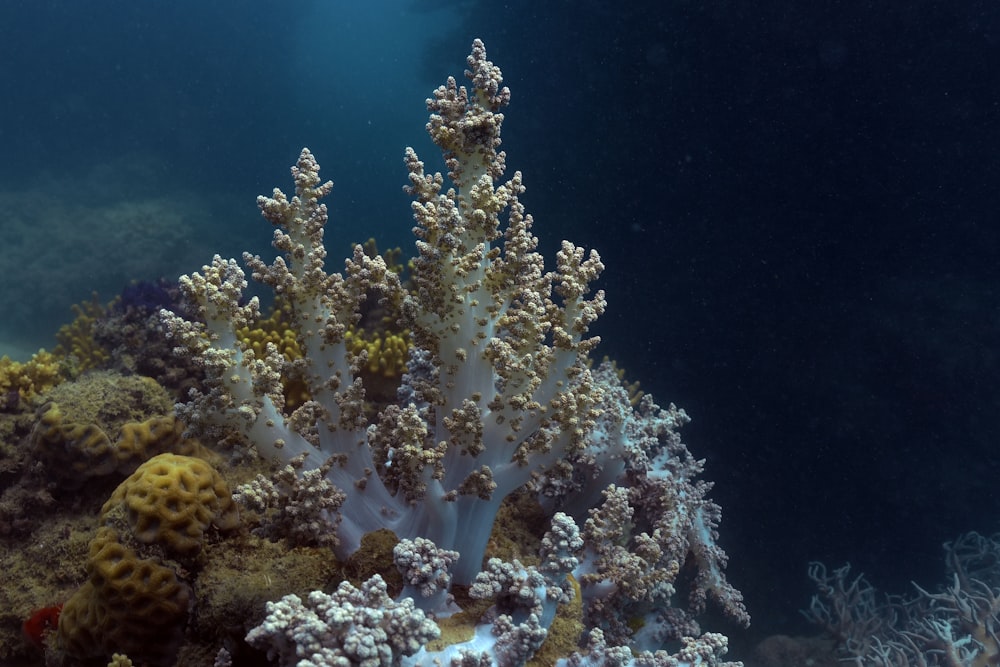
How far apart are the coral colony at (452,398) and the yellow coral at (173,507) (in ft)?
1.04

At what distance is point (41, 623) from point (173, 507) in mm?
1524

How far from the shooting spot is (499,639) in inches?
107

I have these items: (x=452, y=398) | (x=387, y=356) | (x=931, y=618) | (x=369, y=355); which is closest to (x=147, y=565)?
(x=452, y=398)

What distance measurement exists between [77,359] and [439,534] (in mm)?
6141

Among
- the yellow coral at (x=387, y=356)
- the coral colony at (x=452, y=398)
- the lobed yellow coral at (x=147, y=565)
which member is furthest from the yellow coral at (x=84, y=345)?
the coral colony at (x=452, y=398)

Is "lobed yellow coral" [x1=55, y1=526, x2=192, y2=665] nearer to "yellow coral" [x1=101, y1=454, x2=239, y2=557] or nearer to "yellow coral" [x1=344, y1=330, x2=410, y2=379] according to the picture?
"yellow coral" [x1=101, y1=454, x2=239, y2=557]

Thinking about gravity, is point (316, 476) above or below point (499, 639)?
→ above

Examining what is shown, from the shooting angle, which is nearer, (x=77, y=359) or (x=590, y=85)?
(x=77, y=359)

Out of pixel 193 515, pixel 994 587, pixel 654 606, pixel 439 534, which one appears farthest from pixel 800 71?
pixel 193 515

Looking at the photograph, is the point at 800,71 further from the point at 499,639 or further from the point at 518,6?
the point at 499,639

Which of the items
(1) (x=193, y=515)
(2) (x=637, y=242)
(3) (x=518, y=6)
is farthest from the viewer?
(3) (x=518, y=6)

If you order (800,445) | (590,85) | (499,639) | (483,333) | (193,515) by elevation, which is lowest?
(499,639)

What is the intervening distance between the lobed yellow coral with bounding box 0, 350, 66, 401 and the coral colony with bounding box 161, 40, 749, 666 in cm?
381

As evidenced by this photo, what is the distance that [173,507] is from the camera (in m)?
3.21
